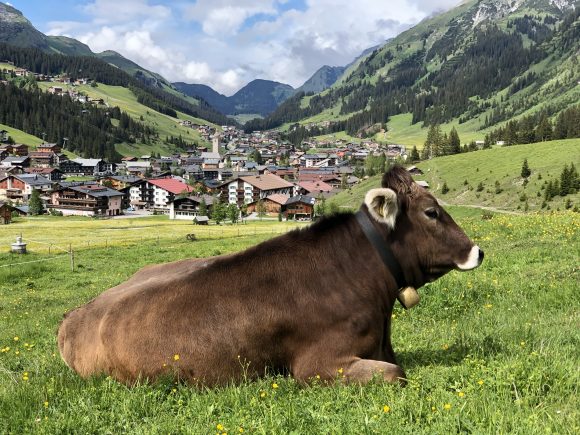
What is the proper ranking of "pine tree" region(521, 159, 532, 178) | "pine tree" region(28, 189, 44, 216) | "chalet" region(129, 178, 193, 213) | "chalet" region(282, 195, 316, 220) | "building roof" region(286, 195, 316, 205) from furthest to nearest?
"chalet" region(129, 178, 193, 213)
"building roof" region(286, 195, 316, 205)
"chalet" region(282, 195, 316, 220)
"pine tree" region(28, 189, 44, 216)
"pine tree" region(521, 159, 532, 178)

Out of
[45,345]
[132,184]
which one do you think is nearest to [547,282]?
[45,345]

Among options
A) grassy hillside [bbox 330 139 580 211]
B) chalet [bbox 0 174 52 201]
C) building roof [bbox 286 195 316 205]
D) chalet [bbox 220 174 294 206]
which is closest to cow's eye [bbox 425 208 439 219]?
grassy hillside [bbox 330 139 580 211]

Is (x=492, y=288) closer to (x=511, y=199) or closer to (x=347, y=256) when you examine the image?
(x=347, y=256)

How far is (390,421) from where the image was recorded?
3.54m

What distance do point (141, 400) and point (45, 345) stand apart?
6264 mm

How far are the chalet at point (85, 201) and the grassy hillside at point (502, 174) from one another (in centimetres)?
7847

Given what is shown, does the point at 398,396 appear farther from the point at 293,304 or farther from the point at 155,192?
the point at 155,192

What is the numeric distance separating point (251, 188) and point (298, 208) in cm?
3714

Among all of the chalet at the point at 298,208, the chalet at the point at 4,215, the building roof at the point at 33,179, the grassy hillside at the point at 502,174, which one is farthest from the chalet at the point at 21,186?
the grassy hillside at the point at 502,174

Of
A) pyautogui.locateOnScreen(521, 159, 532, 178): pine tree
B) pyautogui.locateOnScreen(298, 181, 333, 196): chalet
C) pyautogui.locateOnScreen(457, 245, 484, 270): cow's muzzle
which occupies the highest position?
pyautogui.locateOnScreen(298, 181, 333, 196): chalet

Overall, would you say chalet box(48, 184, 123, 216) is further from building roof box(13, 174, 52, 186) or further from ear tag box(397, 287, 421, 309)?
ear tag box(397, 287, 421, 309)

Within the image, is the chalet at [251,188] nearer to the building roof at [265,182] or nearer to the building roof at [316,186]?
the building roof at [265,182]

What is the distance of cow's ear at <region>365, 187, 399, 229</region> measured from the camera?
5082mm

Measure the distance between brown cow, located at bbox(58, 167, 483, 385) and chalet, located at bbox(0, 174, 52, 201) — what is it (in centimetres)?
18929
